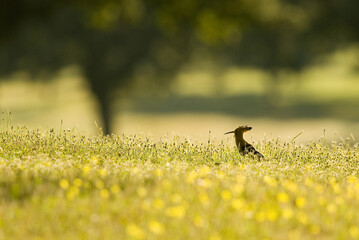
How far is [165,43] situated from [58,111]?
761 inches

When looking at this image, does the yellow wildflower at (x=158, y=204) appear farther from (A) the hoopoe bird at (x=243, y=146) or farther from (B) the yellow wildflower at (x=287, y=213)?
(A) the hoopoe bird at (x=243, y=146)

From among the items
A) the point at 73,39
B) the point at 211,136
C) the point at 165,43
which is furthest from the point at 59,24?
the point at 211,136

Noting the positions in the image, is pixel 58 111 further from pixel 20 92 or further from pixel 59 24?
pixel 59 24

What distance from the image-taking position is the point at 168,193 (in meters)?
5.71

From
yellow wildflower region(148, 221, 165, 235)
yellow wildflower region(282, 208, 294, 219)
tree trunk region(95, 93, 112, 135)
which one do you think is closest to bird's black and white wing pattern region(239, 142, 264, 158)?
yellow wildflower region(282, 208, 294, 219)

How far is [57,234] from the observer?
15.3ft

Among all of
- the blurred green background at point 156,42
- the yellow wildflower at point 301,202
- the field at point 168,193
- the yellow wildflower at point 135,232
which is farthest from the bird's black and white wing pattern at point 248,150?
the blurred green background at point 156,42

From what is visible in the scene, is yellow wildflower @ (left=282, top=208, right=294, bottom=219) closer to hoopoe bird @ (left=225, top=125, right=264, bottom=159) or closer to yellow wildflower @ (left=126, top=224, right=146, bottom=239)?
yellow wildflower @ (left=126, top=224, right=146, bottom=239)

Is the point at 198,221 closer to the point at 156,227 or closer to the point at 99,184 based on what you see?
the point at 156,227

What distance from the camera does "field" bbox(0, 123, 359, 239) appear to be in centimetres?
480

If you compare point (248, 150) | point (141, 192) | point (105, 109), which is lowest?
point (141, 192)

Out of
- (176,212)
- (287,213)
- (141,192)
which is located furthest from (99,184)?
(287,213)

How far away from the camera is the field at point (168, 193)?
189 inches

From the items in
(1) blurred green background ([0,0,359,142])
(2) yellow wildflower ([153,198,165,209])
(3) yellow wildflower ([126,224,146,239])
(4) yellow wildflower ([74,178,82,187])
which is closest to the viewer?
(3) yellow wildflower ([126,224,146,239])
